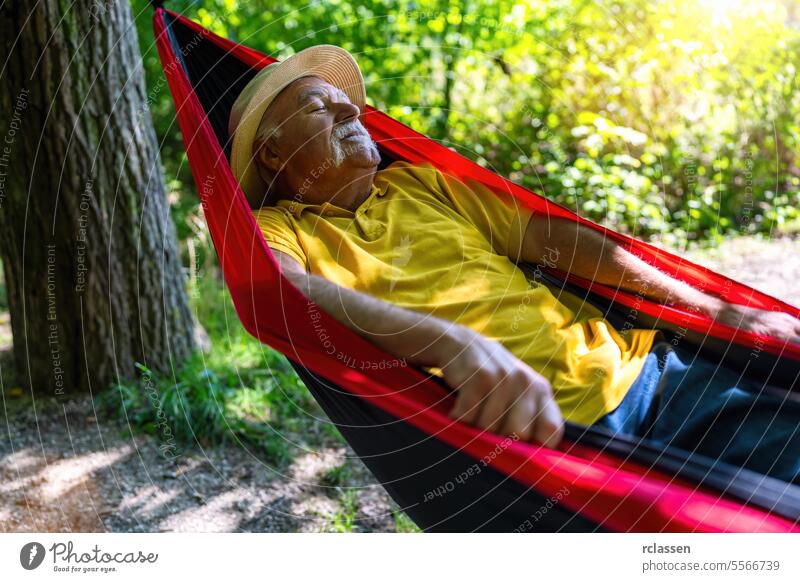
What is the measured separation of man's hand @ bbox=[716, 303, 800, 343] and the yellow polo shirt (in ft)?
0.77

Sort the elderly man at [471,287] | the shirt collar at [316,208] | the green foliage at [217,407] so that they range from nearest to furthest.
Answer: the elderly man at [471,287] < the shirt collar at [316,208] < the green foliage at [217,407]

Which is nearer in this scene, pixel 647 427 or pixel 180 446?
pixel 647 427

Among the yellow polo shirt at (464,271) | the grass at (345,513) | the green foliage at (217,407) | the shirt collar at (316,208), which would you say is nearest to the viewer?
the yellow polo shirt at (464,271)

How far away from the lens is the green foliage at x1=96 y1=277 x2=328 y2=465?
3.38m

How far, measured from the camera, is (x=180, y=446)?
335cm

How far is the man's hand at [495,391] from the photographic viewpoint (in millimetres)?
1619

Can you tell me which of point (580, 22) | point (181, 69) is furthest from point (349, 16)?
point (181, 69)

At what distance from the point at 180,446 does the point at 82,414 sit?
517mm

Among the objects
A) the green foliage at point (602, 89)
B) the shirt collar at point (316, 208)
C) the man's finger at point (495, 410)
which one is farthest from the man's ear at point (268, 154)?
the green foliage at point (602, 89)

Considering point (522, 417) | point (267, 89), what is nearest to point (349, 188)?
point (267, 89)

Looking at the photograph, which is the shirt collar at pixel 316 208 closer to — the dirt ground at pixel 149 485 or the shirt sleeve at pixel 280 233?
the shirt sleeve at pixel 280 233

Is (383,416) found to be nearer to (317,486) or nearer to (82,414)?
(317,486)

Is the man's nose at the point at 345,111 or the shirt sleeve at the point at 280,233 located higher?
the man's nose at the point at 345,111
